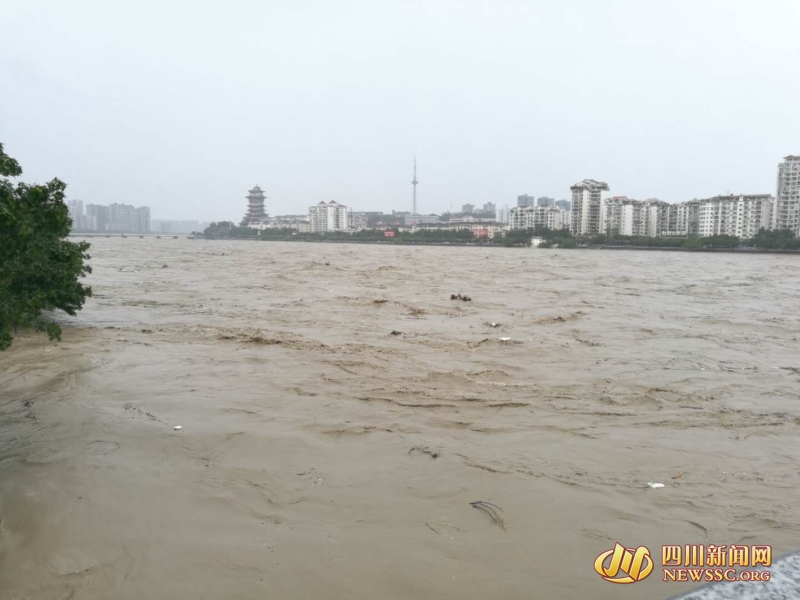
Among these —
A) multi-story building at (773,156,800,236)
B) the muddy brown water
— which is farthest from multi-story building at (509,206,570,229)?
the muddy brown water

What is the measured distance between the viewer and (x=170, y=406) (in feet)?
16.5

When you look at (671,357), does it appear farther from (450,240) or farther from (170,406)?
(450,240)

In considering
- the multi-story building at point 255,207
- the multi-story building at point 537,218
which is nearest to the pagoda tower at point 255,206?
the multi-story building at point 255,207

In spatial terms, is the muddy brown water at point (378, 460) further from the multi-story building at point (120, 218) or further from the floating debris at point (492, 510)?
the multi-story building at point (120, 218)

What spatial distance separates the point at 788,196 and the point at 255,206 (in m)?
98.2

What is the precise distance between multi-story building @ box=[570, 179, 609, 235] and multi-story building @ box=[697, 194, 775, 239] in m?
12.9

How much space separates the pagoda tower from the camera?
12112 centimetres

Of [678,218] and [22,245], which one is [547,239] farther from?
[22,245]

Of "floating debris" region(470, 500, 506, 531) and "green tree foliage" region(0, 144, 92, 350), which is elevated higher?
"green tree foliage" region(0, 144, 92, 350)

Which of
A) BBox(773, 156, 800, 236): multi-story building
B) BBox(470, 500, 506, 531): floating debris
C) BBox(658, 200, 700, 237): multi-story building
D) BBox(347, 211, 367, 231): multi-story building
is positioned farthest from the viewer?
BBox(347, 211, 367, 231): multi-story building

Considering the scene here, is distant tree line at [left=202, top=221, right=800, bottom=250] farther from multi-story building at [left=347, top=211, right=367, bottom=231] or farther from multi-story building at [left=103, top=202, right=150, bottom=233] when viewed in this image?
multi-story building at [left=103, top=202, right=150, bottom=233]

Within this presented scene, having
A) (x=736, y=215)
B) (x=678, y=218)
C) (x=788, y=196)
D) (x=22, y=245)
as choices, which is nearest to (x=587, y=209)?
(x=678, y=218)

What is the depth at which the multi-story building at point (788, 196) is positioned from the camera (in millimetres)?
59875

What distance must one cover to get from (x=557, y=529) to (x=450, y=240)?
72.6m
